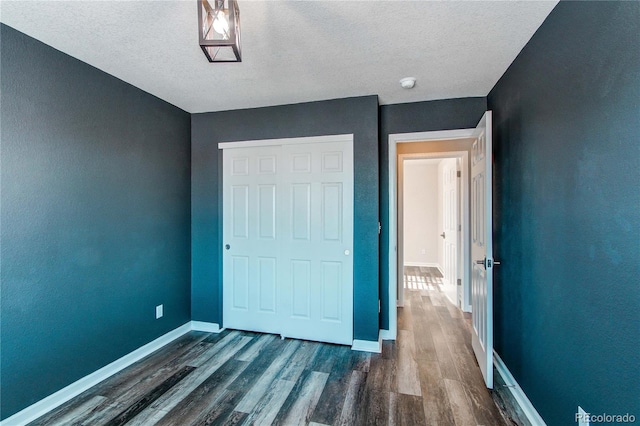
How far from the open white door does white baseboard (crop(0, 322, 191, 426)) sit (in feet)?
9.84

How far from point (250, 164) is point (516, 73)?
2572mm

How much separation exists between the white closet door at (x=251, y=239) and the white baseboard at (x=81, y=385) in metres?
0.74

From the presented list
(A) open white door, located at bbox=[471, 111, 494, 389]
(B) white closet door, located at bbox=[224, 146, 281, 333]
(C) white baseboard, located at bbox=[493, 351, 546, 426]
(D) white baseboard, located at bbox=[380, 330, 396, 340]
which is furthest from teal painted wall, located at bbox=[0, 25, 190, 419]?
(C) white baseboard, located at bbox=[493, 351, 546, 426]

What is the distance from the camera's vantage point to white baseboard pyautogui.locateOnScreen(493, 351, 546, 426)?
1.79 metres

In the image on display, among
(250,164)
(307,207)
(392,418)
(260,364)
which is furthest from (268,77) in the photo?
(392,418)

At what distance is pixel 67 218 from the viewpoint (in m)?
2.13

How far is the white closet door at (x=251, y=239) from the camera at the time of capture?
321cm

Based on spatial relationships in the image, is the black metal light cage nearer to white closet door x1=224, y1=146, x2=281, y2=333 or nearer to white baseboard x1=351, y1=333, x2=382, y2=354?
white closet door x1=224, y1=146, x2=281, y2=333

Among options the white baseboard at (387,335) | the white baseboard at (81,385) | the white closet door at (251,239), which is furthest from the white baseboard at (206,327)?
the white baseboard at (387,335)

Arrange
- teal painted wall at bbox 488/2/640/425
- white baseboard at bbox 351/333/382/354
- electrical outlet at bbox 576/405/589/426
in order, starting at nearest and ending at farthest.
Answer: teal painted wall at bbox 488/2/640/425 → electrical outlet at bbox 576/405/589/426 → white baseboard at bbox 351/333/382/354

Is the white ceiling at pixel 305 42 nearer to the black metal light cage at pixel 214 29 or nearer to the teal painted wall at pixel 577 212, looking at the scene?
the teal painted wall at pixel 577 212

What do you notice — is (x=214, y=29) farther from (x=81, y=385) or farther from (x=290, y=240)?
(x=81, y=385)

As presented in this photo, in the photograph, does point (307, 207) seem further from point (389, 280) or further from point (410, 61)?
point (410, 61)

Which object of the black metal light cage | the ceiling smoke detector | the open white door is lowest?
the open white door
